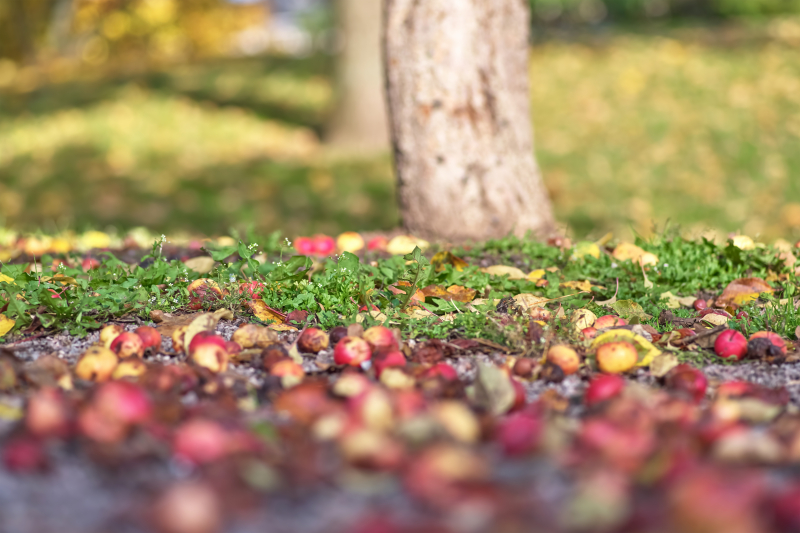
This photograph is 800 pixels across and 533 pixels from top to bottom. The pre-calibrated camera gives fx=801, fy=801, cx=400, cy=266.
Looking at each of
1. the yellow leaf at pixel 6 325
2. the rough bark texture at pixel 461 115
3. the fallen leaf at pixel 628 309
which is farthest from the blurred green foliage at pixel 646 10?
the yellow leaf at pixel 6 325

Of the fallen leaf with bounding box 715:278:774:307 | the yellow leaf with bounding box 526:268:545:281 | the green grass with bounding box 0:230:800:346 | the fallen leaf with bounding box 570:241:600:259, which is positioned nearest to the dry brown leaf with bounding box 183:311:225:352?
the green grass with bounding box 0:230:800:346

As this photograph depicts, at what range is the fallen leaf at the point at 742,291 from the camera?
3.22 meters

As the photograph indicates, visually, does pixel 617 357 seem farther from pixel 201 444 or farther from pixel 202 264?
pixel 202 264

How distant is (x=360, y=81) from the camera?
8898 mm

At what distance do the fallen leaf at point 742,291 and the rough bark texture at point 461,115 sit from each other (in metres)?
1.48

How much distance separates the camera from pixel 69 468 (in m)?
1.63

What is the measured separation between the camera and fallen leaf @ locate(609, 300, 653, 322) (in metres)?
3.01

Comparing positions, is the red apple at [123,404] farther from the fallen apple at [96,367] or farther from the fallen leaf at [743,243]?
the fallen leaf at [743,243]

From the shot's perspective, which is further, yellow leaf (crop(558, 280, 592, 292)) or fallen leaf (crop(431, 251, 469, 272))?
fallen leaf (crop(431, 251, 469, 272))

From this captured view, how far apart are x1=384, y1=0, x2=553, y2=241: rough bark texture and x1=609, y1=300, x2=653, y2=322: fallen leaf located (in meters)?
1.61

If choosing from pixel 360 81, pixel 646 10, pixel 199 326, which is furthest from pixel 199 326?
pixel 646 10

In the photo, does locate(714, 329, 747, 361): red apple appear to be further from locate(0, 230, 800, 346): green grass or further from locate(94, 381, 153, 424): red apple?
locate(94, 381, 153, 424): red apple

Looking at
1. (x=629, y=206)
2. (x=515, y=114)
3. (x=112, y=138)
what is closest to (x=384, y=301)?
(x=515, y=114)

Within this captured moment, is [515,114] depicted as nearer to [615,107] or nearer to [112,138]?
[615,107]
